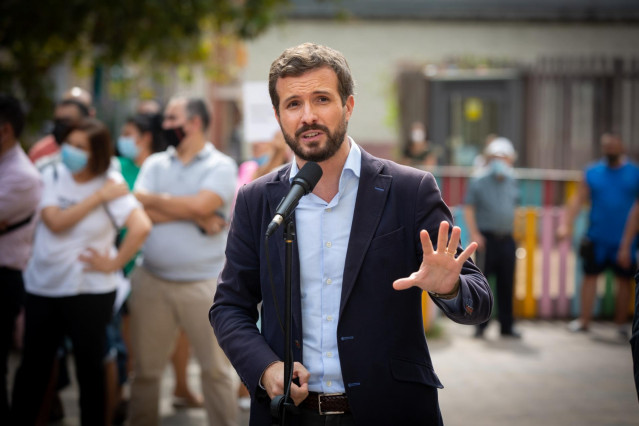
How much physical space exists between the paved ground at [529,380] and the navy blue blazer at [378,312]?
144 inches

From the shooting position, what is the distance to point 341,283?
311 cm

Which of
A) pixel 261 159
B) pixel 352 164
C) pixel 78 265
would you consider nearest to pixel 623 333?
pixel 261 159

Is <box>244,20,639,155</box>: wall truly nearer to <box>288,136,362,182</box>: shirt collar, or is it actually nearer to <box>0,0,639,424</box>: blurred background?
<box>0,0,639,424</box>: blurred background

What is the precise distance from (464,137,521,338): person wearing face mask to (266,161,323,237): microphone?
7.01m

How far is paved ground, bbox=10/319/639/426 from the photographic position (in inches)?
269

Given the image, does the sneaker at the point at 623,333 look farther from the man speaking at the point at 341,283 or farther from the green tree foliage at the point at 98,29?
the man speaking at the point at 341,283

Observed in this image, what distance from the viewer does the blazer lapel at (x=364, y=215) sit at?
10.00 ft

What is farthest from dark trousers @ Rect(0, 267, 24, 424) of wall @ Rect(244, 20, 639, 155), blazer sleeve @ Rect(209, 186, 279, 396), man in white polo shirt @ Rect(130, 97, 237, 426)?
wall @ Rect(244, 20, 639, 155)

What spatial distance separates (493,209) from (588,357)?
76.0 inches

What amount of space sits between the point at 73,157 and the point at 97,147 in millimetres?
178

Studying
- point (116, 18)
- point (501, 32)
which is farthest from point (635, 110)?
point (116, 18)

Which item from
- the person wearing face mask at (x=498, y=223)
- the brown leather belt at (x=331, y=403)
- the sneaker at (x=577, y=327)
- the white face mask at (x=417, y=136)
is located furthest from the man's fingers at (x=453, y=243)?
the white face mask at (x=417, y=136)

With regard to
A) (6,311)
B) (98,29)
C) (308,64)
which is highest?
(98,29)

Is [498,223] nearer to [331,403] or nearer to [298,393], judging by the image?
[331,403]
